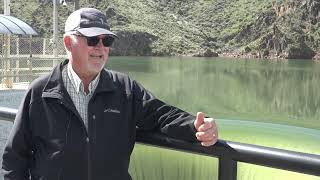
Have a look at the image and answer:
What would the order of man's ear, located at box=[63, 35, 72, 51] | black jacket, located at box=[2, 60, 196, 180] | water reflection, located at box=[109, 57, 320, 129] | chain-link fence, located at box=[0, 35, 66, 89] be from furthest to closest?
water reflection, located at box=[109, 57, 320, 129], chain-link fence, located at box=[0, 35, 66, 89], man's ear, located at box=[63, 35, 72, 51], black jacket, located at box=[2, 60, 196, 180]

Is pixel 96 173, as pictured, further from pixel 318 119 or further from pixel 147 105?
pixel 318 119

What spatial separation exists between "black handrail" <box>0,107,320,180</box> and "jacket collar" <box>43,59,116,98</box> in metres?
0.27

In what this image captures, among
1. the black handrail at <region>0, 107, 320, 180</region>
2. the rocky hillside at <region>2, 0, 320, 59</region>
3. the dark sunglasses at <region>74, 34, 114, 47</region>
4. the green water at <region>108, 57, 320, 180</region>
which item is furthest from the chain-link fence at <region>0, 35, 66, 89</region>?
the rocky hillside at <region>2, 0, 320, 59</region>

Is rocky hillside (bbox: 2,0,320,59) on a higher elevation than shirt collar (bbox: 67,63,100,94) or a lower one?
higher

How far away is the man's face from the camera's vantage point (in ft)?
7.54

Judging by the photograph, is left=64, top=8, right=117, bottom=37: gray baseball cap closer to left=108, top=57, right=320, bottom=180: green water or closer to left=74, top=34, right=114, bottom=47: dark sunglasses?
left=74, top=34, right=114, bottom=47: dark sunglasses

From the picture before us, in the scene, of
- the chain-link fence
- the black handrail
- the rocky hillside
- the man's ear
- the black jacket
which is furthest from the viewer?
the rocky hillside

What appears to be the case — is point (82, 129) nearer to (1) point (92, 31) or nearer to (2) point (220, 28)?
(1) point (92, 31)

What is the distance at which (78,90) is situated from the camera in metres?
2.34

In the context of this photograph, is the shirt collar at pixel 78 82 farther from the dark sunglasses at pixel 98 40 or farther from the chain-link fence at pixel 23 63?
the chain-link fence at pixel 23 63

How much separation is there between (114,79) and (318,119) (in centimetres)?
3290

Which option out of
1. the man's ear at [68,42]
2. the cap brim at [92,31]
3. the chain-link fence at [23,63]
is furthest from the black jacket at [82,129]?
the chain-link fence at [23,63]

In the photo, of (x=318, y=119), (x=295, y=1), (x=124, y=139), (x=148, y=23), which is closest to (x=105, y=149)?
(x=124, y=139)

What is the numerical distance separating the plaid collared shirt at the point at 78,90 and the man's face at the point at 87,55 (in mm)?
41
